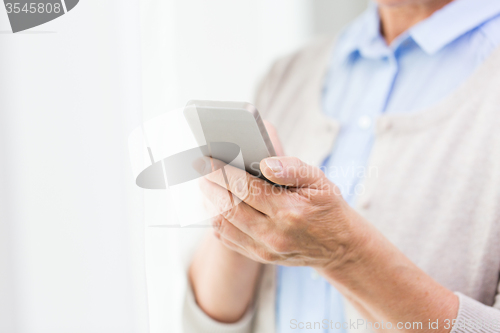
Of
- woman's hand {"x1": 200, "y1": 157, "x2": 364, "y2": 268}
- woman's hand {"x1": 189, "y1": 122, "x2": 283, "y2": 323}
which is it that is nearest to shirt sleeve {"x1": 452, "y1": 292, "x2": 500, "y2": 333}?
Answer: woman's hand {"x1": 200, "y1": 157, "x2": 364, "y2": 268}

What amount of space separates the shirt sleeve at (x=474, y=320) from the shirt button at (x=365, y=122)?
280mm

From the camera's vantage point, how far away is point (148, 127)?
44cm

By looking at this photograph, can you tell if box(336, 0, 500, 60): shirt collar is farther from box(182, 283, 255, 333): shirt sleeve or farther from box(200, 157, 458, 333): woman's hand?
box(182, 283, 255, 333): shirt sleeve

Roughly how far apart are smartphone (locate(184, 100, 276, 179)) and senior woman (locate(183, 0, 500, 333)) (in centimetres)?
2

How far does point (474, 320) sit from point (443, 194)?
168mm

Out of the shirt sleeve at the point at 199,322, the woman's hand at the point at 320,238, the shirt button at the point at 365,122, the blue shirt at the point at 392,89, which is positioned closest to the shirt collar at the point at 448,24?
the blue shirt at the point at 392,89

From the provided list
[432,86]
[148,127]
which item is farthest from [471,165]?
[148,127]

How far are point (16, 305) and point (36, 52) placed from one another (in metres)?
0.25

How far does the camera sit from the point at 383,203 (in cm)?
58

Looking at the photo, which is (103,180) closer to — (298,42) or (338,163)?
(338,163)

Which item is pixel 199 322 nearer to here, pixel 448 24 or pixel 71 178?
Result: pixel 71 178

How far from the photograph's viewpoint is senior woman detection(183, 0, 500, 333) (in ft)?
1.38

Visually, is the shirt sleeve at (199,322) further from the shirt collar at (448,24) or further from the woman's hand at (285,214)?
the shirt collar at (448,24)

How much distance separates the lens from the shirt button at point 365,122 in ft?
2.07
